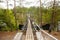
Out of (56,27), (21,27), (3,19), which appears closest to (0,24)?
(3,19)

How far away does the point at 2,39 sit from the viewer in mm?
6422

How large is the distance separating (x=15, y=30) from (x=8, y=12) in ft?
2.84

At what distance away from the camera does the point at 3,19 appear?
8227 millimetres

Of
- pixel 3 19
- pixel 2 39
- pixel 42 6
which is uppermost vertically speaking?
pixel 42 6

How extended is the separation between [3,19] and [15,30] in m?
0.73

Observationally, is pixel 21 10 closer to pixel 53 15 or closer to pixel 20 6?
pixel 20 6

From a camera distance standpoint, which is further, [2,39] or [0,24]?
[0,24]

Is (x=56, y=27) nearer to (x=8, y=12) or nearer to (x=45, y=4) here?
(x=45, y=4)

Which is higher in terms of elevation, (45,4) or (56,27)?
(45,4)

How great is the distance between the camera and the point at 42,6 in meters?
8.24

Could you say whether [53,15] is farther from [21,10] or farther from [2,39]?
[2,39]

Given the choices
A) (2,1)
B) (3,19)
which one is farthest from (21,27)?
(2,1)

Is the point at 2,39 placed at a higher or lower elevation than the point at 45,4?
lower

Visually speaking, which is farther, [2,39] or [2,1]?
[2,1]
